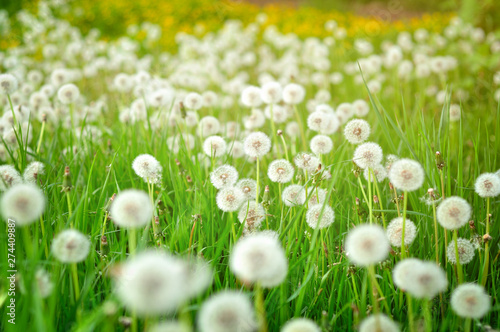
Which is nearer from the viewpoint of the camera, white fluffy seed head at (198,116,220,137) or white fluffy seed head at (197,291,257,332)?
white fluffy seed head at (197,291,257,332)

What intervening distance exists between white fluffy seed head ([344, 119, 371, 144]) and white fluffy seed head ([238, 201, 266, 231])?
43 centimetres

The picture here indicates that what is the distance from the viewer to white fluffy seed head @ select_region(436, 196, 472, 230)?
1112 millimetres

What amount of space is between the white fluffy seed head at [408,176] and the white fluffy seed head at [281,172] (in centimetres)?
42

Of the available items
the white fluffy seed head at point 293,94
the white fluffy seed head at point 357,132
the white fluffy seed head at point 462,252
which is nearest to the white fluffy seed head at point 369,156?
the white fluffy seed head at point 357,132

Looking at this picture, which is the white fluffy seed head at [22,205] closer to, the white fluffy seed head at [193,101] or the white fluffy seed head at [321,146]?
the white fluffy seed head at [321,146]

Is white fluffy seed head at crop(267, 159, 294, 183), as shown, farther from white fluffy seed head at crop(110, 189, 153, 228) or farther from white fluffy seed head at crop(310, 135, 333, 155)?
white fluffy seed head at crop(110, 189, 153, 228)

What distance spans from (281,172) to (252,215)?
0.19 metres

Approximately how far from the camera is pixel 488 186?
4.24ft

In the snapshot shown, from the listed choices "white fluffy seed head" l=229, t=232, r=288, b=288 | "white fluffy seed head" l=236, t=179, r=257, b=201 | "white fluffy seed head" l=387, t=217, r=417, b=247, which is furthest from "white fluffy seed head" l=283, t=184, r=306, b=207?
"white fluffy seed head" l=229, t=232, r=288, b=288

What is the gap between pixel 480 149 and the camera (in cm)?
248

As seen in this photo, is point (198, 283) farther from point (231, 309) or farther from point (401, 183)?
point (401, 183)

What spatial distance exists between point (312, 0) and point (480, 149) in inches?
330

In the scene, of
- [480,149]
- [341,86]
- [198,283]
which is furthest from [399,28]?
[198,283]

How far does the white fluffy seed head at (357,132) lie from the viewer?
4.95 feet
